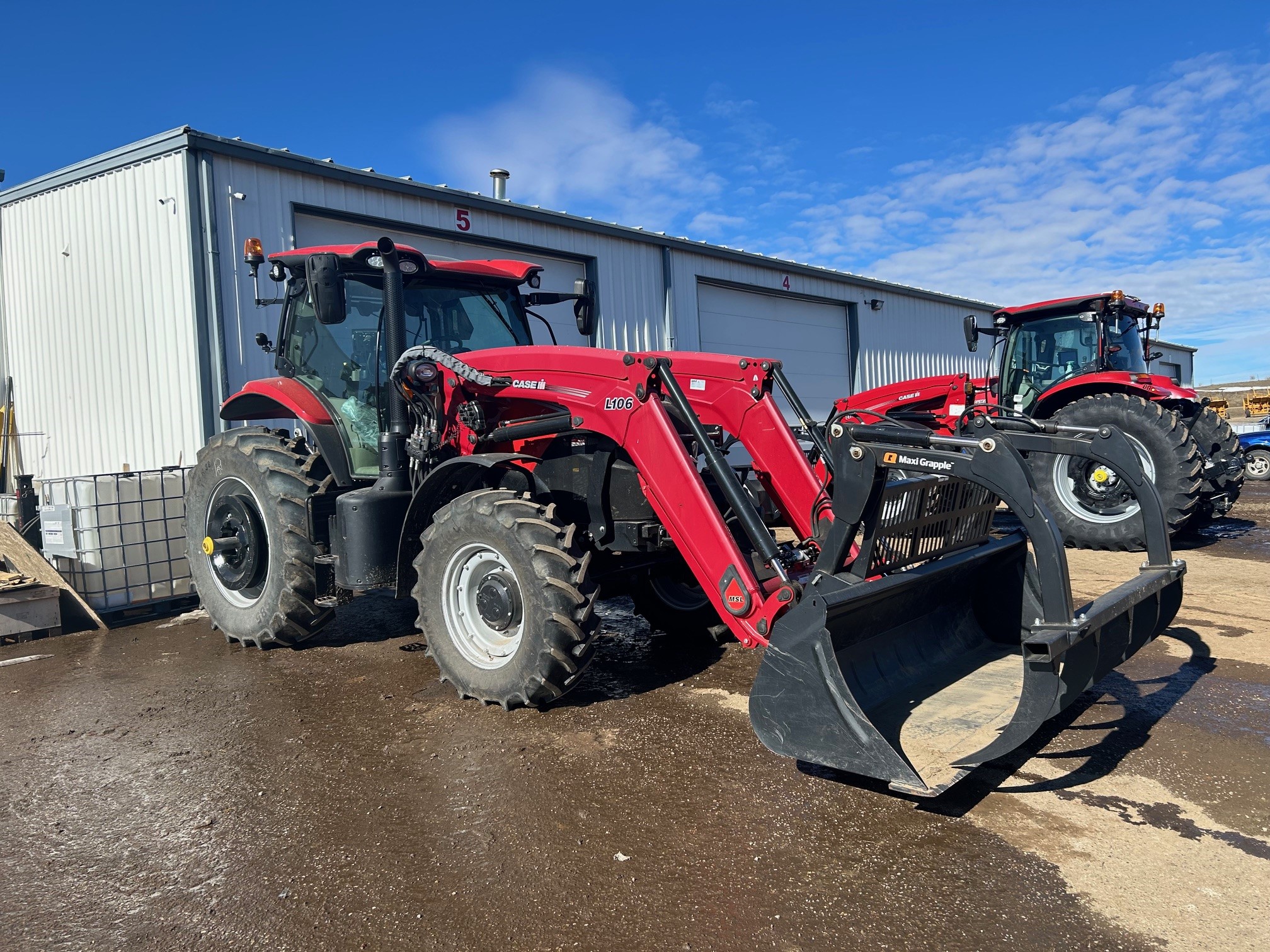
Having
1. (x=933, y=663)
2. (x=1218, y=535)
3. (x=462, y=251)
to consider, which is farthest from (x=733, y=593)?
(x=1218, y=535)

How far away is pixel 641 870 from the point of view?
2.84 meters

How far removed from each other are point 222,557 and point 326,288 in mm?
2387

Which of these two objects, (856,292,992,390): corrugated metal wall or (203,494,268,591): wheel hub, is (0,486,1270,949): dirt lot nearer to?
(203,494,268,591): wheel hub

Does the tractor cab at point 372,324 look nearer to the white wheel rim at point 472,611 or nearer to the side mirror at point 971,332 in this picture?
the white wheel rim at point 472,611

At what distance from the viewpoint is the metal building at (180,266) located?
8297mm

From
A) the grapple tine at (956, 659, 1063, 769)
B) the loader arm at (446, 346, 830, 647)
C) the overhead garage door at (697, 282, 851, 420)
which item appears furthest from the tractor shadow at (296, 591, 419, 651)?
the overhead garage door at (697, 282, 851, 420)

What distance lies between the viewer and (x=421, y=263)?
17.4 feet

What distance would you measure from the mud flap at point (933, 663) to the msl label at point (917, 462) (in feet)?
1.61

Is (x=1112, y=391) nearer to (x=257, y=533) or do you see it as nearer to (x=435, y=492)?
(x=435, y=492)

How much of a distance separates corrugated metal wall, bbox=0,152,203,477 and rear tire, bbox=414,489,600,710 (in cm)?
506

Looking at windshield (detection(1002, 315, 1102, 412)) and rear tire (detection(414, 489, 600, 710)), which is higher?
windshield (detection(1002, 315, 1102, 412))

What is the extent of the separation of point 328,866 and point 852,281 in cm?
1708

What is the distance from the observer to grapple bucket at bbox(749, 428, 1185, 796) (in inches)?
117

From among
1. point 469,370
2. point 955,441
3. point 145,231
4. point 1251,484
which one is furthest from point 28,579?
point 1251,484
